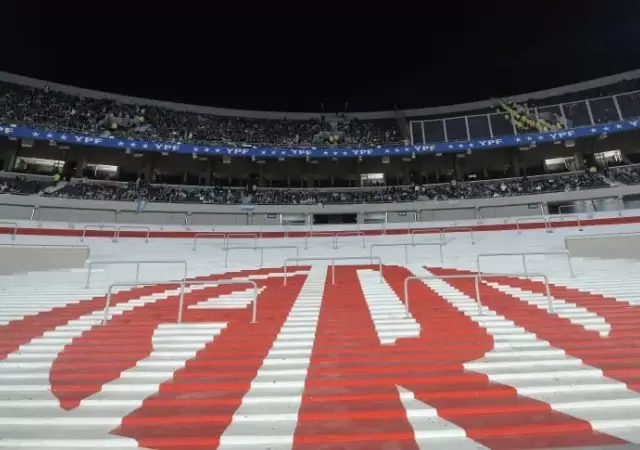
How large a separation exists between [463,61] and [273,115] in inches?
690

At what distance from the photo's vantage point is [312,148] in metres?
25.4

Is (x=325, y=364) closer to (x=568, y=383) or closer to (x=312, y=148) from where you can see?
(x=568, y=383)

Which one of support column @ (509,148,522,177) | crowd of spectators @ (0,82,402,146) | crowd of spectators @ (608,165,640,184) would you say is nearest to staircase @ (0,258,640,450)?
crowd of spectators @ (0,82,402,146)

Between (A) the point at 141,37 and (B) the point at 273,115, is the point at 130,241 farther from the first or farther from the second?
(B) the point at 273,115

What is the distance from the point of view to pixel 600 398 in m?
2.26

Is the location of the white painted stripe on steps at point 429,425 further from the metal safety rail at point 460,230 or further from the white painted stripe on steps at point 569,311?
the metal safety rail at point 460,230

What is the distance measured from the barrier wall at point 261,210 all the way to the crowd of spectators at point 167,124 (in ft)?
18.3

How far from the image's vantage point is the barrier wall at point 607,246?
1028cm

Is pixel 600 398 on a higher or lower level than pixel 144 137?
lower

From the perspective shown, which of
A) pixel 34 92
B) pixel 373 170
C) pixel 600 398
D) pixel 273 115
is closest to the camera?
pixel 600 398

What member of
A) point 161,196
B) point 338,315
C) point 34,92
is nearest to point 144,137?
point 161,196

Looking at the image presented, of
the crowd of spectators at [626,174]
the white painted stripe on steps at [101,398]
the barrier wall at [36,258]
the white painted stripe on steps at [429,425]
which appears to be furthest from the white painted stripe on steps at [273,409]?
the crowd of spectators at [626,174]

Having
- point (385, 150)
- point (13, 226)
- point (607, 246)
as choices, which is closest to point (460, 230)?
point (607, 246)

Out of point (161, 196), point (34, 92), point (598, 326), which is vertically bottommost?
point (598, 326)
